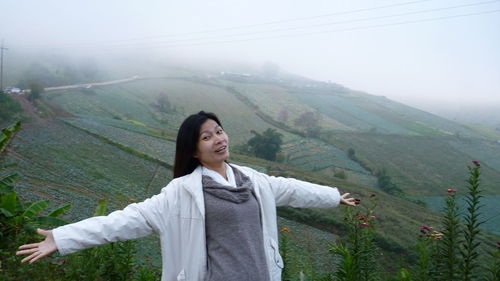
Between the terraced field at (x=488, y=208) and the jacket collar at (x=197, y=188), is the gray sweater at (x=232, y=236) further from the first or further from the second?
the terraced field at (x=488, y=208)

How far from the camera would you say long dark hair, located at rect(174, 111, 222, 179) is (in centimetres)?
233

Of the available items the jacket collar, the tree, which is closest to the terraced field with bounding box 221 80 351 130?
the tree

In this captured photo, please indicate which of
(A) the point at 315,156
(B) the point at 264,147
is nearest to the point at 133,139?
(B) the point at 264,147

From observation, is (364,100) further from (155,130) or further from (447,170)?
(155,130)

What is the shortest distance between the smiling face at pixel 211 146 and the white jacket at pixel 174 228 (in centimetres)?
9

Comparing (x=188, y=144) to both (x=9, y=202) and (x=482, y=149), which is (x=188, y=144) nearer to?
(x=9, y=202)

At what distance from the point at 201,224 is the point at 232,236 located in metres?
0.19

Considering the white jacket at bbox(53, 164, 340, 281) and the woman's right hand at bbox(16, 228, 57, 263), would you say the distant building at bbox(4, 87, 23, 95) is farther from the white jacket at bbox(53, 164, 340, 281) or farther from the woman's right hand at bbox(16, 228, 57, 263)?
the white jacket at bbox(53, 164, 340, 281)

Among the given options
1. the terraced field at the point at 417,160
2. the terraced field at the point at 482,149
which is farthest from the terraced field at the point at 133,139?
the terraced field at the point at 482,149

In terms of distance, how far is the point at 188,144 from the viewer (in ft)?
7.63

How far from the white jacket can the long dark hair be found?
84 mm

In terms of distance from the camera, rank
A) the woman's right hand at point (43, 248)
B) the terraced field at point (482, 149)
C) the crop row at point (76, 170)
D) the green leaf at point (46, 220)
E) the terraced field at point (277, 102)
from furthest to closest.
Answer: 1. the terraced field at point (277, 102)
2. the terraced field at point (482, 149)
3. the crop row at point (76, 170)
4. the green leaf at point (46, 220)
5. the woman's right hand at point (43, 248)

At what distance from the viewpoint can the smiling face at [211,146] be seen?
2293 mm

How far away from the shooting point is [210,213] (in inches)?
82.4
